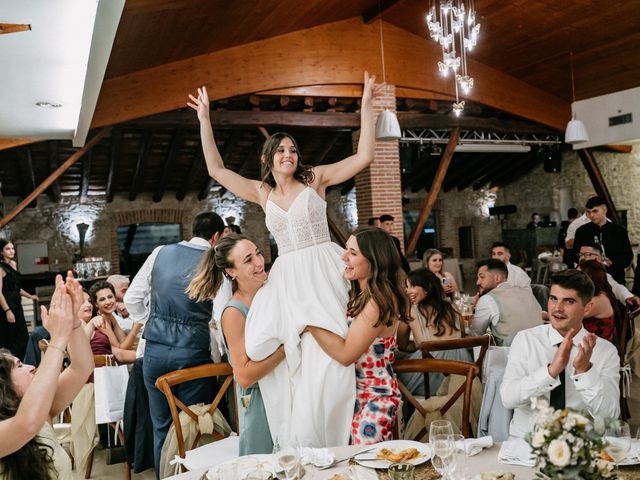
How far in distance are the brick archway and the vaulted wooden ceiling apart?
459 mm

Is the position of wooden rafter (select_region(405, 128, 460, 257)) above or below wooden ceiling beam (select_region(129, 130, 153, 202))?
below

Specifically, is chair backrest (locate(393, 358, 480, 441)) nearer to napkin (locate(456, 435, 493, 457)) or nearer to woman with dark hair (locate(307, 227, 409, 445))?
woman with dark hair (locate(307, 227, 409, 445))

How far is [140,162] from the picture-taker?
11875 millimetres

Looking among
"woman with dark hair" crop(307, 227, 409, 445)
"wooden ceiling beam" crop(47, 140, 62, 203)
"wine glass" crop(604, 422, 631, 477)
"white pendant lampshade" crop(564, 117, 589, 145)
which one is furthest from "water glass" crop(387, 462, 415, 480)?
"wooden ceiling beam" crop(47, 140, 62, 203)

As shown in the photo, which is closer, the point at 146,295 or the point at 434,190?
the point at 146,295

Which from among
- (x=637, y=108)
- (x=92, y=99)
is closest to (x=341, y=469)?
(x=92, y=99)

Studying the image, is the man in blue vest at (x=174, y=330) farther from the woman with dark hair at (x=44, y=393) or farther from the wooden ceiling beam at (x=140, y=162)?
the wooden ceiling beam at (x=140, y=162)

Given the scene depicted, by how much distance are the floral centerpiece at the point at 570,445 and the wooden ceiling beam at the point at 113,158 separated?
9762 millimetres

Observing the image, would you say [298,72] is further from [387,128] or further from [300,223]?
[300,223]

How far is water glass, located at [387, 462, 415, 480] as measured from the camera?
1.55 metres

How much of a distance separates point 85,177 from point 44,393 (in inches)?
447

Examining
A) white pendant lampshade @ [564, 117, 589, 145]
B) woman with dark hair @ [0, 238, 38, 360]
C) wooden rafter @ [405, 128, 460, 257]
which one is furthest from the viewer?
wooden rafter @ [405, 128, 460, 257]

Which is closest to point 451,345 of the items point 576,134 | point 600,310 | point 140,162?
point 600,310

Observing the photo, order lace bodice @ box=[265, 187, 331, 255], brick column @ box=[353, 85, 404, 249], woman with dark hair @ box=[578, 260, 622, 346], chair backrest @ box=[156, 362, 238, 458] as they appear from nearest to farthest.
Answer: chair backrest @ box=[156, 362, 238, 458] < lace bodice @ box=[265, 187, 331, 255] < woman with dark hair @ box=[578, 260, 622, 346] < brick column @ box=[353, 85, 404, 249]
